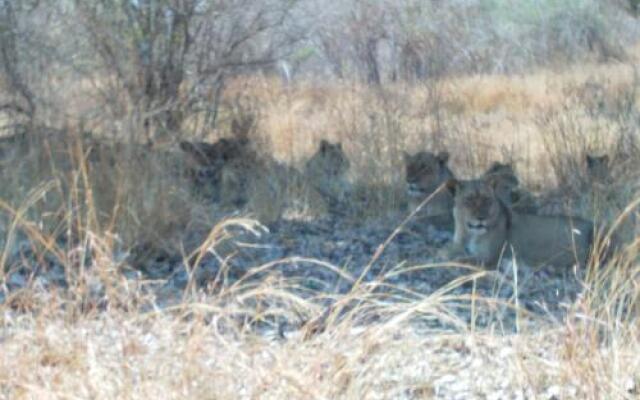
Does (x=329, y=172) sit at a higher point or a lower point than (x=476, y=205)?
lower

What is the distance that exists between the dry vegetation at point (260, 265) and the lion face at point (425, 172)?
0.16 meters

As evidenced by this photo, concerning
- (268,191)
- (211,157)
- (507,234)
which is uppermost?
(211,157)

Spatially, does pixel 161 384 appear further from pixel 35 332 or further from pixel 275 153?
pixel 275 153

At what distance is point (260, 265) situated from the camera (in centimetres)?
766

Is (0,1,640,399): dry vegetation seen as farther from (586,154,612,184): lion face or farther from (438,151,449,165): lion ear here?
(438,151,449,165): lion ear

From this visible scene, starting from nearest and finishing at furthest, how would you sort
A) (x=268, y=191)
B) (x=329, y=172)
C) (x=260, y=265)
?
(x=260, y=265) < (x=268, y=191) < (x=329, y=172)

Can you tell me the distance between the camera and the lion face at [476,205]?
818 cm

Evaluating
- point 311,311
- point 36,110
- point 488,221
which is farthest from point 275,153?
point 311,311

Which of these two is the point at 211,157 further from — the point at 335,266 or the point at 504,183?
the point at 335,266

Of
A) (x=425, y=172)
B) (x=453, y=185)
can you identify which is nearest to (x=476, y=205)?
(x=453, y=185)

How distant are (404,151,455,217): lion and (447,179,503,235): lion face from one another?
86 centimetres

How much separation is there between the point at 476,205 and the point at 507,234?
9.8 inches

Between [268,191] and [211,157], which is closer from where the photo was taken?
[268,191]

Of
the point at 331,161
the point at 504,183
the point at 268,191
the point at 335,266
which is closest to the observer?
the point at 335,266
